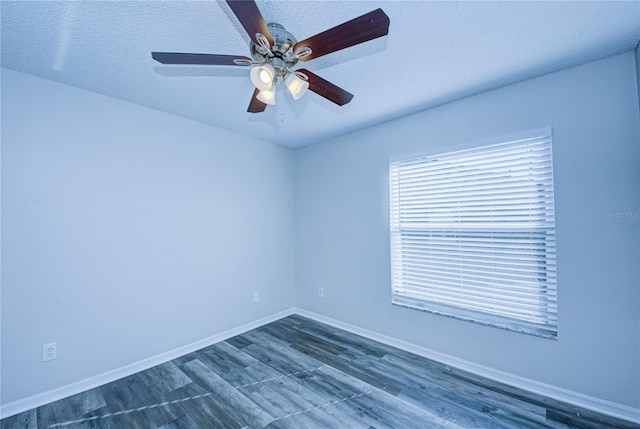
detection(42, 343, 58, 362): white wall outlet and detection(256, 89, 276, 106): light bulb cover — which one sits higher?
detection(256, 89, 276, 106): light bulb cover

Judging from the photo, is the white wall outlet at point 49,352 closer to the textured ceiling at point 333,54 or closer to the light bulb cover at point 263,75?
the textured ceiling at point 333,54

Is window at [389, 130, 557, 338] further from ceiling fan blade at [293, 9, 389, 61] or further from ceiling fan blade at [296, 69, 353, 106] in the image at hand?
ceiling fan blade at [293, 9, 389, 61]

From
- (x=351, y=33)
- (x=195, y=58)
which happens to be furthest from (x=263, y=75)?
(x=351, y=33)

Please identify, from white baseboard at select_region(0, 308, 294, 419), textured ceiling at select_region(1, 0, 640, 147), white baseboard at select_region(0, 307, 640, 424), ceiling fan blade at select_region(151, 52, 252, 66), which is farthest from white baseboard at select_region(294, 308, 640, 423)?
ceiling fan blade at select_region(151, 52, 252, 66)

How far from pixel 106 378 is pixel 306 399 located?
5.61 ft

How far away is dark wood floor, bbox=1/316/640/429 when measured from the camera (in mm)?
1741

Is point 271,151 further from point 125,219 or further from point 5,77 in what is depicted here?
point 5,77

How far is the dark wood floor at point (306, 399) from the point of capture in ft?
5.71

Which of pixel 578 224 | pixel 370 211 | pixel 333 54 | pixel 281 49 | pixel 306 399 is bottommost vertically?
pixel 306 399

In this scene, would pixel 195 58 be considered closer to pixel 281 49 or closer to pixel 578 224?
pixel 281 49

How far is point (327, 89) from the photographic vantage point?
5.17 ft

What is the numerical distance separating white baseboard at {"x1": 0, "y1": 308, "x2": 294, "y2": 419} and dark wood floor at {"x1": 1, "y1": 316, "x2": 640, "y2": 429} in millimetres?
57

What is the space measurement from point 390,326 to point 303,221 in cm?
179

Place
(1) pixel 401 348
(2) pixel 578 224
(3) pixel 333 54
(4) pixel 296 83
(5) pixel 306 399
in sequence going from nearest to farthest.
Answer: (4) pixel 296 83 → (3) pixel 333 54 → (2) pixel 578 224 → (5) pixel 306 399 → (1) pixel 401 348
